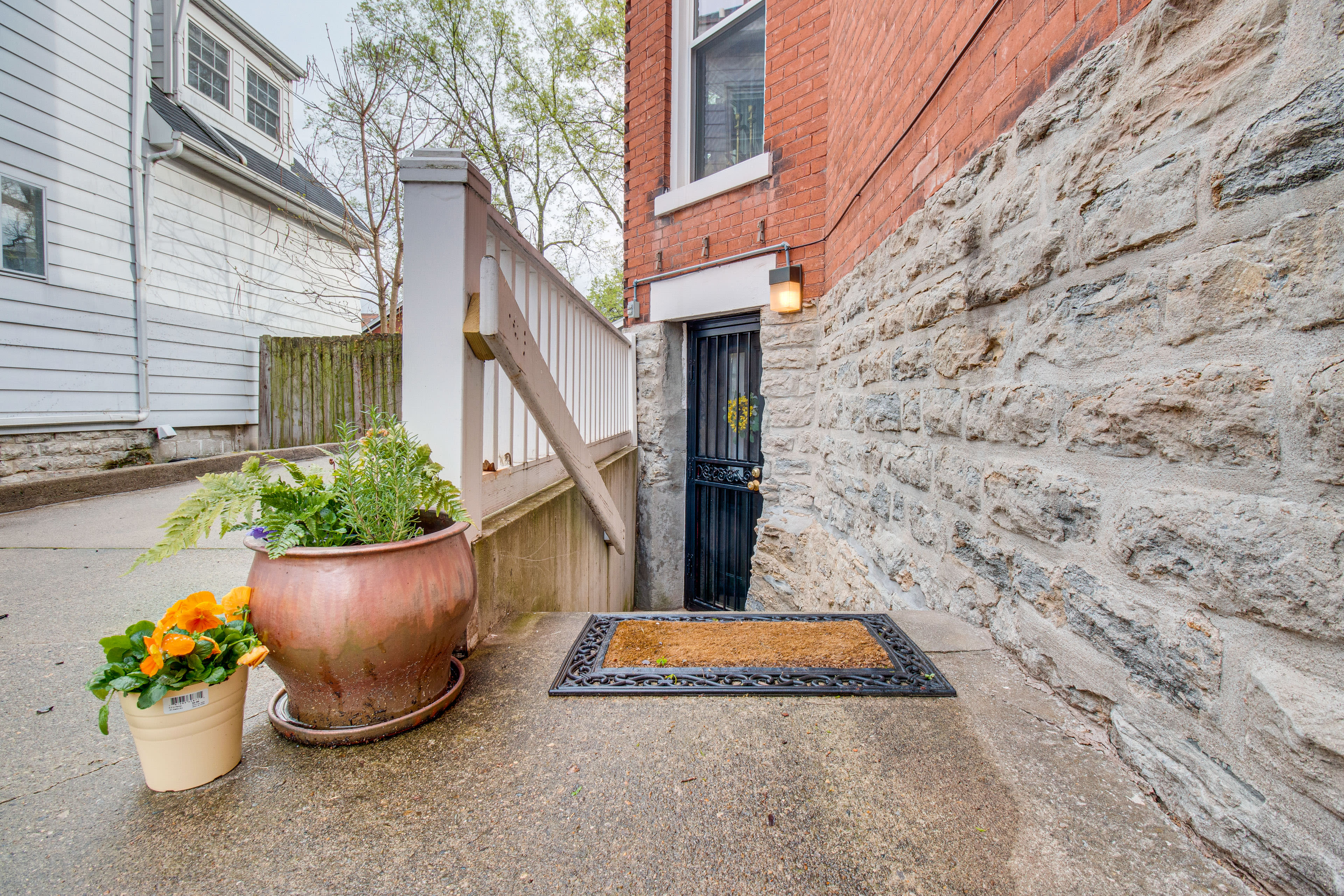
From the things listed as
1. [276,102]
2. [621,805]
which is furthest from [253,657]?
[276,102]

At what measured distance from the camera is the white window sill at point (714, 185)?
160 inches

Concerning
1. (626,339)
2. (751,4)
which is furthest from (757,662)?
(751,4)

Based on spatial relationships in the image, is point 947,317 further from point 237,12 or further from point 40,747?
point 237,12

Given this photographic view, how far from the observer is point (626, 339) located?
4.80 metres

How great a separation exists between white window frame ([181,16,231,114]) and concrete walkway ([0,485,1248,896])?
8.86 meters

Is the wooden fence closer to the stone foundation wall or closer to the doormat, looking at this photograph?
the stone foundation wall

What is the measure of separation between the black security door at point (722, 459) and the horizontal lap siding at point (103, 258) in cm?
567

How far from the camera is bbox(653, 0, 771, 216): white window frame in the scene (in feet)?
15.0

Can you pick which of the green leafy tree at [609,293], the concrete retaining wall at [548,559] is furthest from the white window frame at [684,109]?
the green leafy tree at [609,293]

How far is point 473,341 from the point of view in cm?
167

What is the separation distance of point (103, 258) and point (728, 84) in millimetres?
6187

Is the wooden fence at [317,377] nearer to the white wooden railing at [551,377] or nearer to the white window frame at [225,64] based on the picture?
the white window frame at [225,64]

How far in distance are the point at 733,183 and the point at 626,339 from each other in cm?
155

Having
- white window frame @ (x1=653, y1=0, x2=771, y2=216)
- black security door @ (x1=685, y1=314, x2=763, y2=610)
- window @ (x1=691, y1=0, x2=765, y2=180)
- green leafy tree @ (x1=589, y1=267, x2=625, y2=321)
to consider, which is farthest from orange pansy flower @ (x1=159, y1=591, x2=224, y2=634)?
green leafy tree @ (x1=589, y1=267, x2=625, y2=321)
